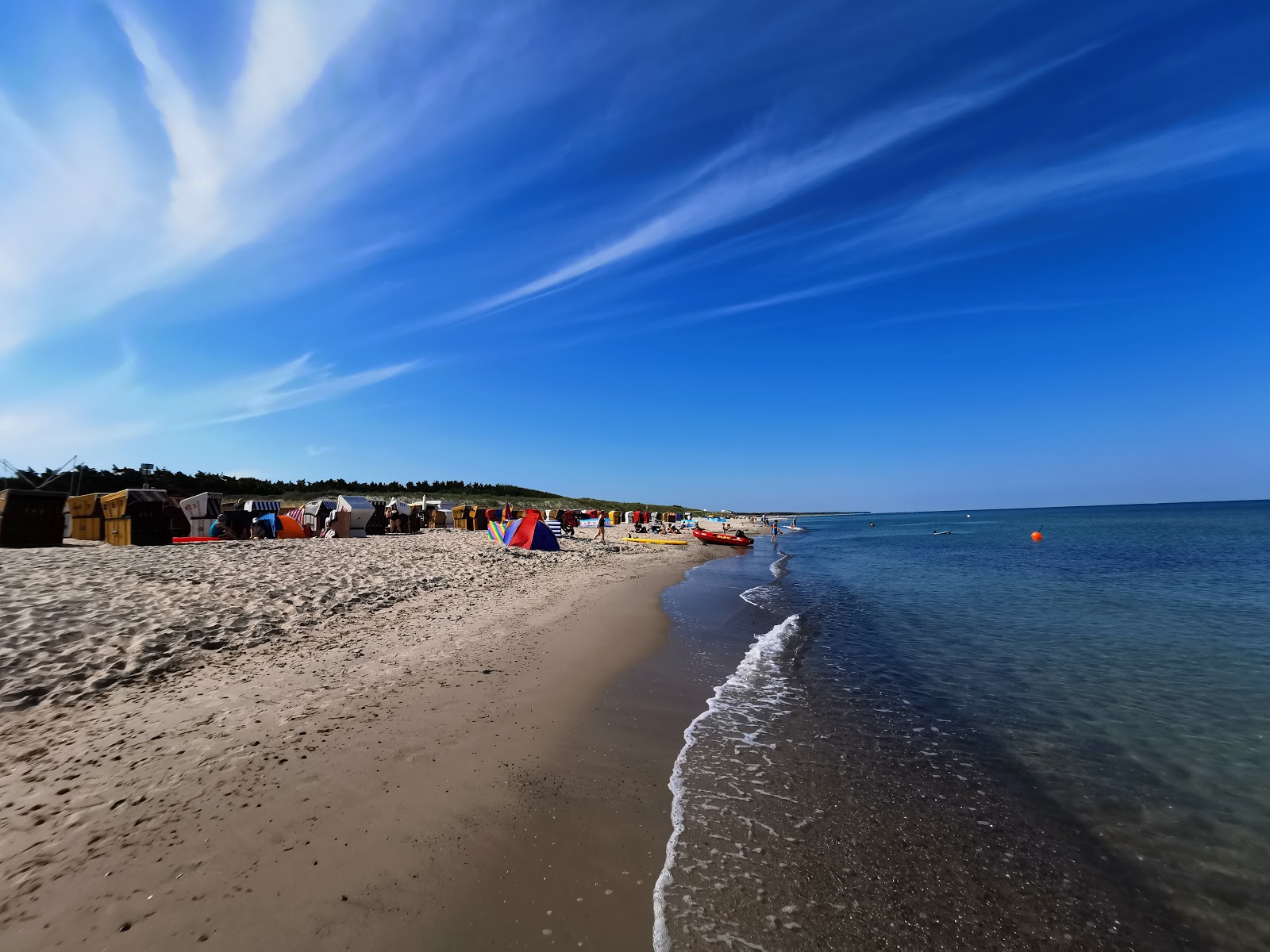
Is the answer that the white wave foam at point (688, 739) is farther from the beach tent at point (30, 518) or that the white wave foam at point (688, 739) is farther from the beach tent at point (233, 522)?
the beach tent at point (233, 522)

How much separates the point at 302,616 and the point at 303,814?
6651 mm

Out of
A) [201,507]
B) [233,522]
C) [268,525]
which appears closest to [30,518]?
[201,507]

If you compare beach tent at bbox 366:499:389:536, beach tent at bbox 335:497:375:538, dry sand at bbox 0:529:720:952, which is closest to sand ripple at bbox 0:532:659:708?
dry sand at bbox 0:529:720:952

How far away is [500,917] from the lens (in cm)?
334

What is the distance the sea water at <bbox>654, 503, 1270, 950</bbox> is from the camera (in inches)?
146

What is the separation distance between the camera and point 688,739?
6.43 meters

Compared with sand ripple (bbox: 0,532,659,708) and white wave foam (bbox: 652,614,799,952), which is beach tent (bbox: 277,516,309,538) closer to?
sand ripple (bbox: 0,532,659,708)

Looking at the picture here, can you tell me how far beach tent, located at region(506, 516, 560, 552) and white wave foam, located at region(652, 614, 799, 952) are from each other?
15.3 m

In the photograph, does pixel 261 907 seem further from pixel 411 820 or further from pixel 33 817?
pixel 33 817

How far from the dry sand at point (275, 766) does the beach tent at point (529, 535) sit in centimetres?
1552

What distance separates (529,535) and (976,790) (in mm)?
23049

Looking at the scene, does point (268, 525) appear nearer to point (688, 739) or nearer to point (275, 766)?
point (275, 766)

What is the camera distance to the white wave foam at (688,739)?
11.3 feet

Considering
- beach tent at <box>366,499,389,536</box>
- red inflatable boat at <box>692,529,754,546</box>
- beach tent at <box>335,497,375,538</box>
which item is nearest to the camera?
beach tent at <box>335,497,375,538</box>
